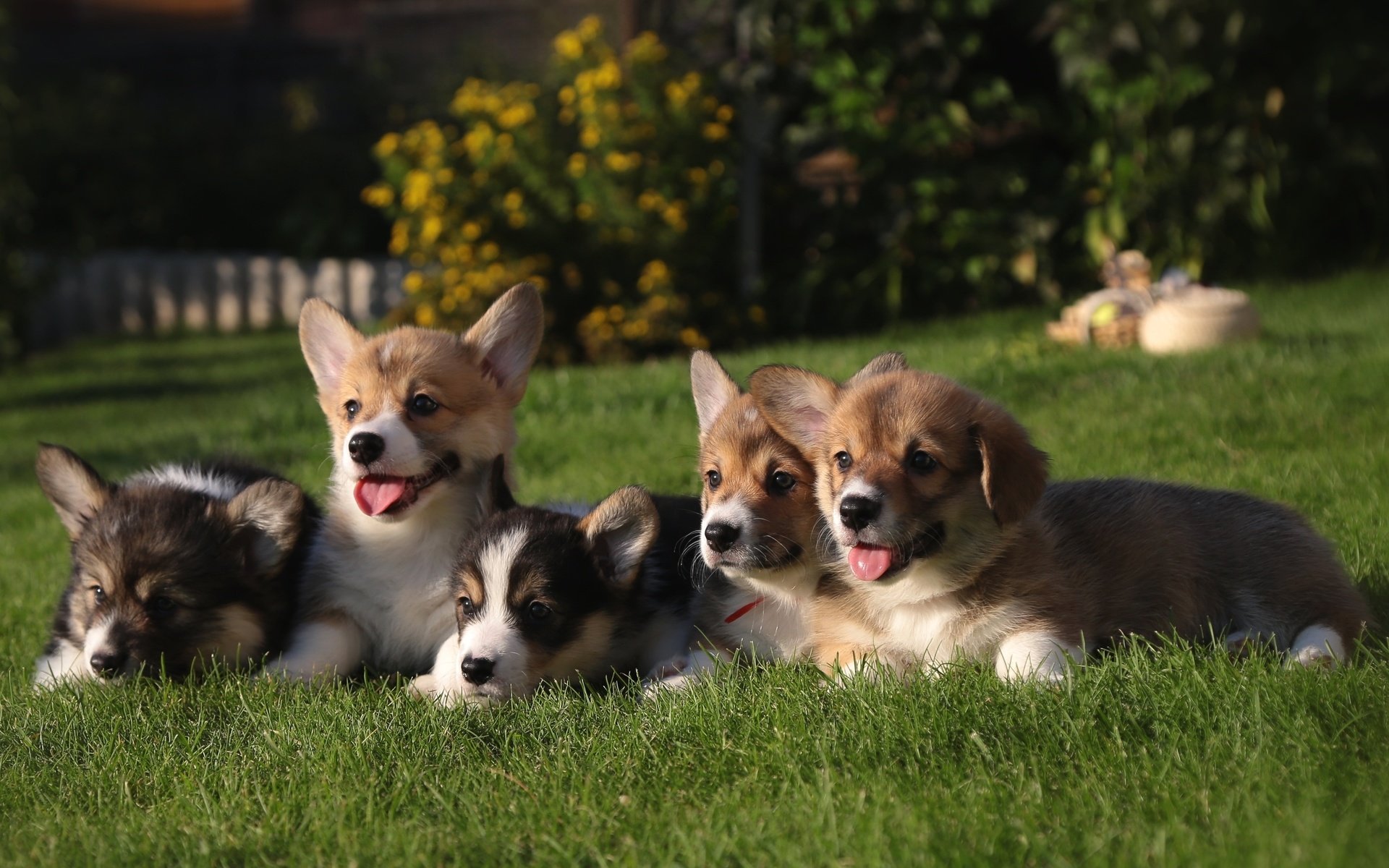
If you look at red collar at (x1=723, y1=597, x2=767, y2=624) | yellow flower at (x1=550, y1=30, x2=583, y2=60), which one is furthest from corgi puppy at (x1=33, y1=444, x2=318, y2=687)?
yellow flower at (x1=550, y1=30, x2=583, y2=60)

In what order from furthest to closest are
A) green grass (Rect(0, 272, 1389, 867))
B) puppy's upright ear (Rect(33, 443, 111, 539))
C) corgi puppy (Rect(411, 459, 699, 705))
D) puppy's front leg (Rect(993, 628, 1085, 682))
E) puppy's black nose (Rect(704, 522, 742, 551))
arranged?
puppy's upright ear (Rect(33, 443, 111, 539)) < corgi puppy (Rect(411, 459, 699, 705)) < puppy's black nose (Rect(704, 522, 742, 551)) < puppy's front leg (Rect(993, 628, 1085, 682)) < green grass (Rect(0, 272, 1389, 867))

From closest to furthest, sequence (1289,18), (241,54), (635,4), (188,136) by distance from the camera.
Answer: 1. (1289,18)
2. (635,4)
3. (188,136)
4. (241,54)

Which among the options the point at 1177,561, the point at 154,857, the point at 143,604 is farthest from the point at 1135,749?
the point at 143,604

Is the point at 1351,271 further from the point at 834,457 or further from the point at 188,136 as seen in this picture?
the point at 188,136

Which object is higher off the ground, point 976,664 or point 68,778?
point 976,664

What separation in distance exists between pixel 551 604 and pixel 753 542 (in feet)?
2.13

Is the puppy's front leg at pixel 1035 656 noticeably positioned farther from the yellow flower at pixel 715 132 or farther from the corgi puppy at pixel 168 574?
the yellow flower at pixel 715 132

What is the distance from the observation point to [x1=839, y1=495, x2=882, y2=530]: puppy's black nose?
11.1 feet

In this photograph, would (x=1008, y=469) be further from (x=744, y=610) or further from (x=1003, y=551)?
(x=744, y=610)

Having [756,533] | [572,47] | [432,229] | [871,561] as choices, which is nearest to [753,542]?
[756,533]

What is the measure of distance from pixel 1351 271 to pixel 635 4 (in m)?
6.23

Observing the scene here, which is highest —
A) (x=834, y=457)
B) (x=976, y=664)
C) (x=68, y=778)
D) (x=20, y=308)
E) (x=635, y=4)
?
(x=635, y=4)

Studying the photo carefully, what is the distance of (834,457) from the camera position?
3695 millimetres

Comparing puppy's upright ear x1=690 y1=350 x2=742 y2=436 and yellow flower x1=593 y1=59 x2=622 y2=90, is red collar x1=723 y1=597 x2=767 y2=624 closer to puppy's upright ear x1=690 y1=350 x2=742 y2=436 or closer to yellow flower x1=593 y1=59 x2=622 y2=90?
puppy's upright ear x1=690 y1=350 x2=742 y2=436
